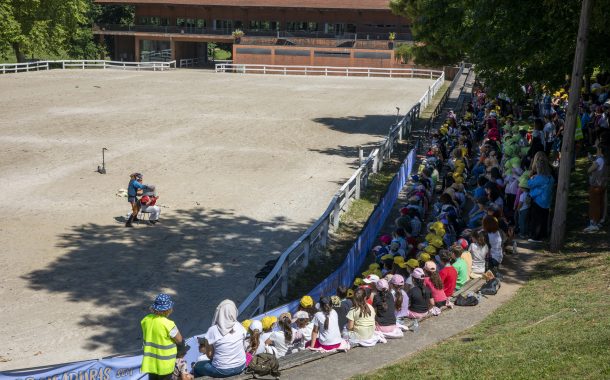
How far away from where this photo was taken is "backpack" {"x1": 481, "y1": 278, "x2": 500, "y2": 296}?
12.6 meters

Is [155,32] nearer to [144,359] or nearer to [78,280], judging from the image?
[78,280]

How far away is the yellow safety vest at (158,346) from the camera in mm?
8547

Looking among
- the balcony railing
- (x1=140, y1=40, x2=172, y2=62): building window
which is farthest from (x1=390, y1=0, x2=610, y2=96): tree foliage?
(x1=140, y1=40, x2=172, y2=62): building window

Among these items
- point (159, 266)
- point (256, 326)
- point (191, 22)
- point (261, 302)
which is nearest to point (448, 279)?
point (261, 302)

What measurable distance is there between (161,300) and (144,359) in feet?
2.38

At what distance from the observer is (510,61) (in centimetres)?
1761

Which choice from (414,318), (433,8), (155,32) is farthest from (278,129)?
(155,32)

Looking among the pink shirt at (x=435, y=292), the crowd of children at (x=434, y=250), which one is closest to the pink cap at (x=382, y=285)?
the crowd of children at (x=434, y=250)

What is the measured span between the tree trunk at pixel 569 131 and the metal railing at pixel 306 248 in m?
4.81

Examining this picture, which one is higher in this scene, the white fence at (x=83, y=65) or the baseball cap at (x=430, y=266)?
the baseball cap at (x=430, y=266)

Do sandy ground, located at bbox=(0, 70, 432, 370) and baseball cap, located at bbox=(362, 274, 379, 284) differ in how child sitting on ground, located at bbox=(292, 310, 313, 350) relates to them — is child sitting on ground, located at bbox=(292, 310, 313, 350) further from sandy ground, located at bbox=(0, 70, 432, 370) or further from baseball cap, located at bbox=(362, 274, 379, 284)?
sandy ground, located at bbox=(0, 70, 432, 370)

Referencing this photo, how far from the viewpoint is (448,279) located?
1207cm

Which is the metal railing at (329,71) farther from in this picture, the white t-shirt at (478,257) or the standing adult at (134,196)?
the white t-shirt at (478,257)

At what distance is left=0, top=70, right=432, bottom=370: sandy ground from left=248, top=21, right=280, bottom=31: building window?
3095 centimetres
